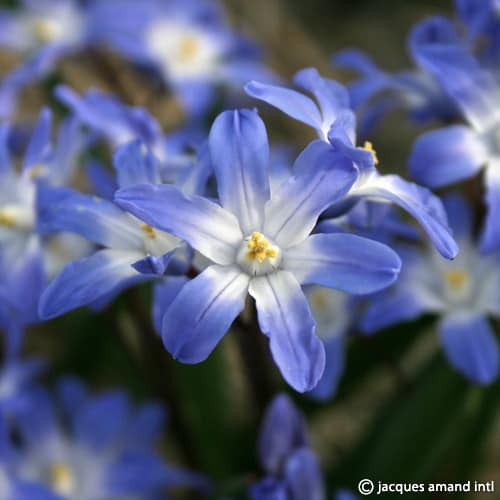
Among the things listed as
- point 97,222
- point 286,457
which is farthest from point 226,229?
point 286,457

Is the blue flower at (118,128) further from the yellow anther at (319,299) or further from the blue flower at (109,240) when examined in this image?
the yellow anther at (319,299)

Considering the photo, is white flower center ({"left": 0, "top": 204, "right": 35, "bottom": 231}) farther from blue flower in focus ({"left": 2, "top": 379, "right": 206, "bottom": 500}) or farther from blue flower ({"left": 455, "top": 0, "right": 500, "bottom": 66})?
blue flower ({"left": 455, "top": 0, "right": 500, "bottom": 66})

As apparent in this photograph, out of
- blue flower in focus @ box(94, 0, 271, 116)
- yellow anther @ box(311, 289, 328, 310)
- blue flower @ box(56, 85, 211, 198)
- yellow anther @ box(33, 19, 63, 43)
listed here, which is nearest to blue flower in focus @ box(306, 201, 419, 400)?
yellow anther @ box(311, 289, 328, 310)

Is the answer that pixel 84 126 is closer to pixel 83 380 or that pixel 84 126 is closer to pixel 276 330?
pixel 83 380

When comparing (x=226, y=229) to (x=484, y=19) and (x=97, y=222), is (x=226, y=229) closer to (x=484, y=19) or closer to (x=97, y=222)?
(x=97, y=222)

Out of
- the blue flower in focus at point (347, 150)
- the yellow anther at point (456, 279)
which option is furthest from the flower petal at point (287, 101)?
the yellow anther at point (456, 279)

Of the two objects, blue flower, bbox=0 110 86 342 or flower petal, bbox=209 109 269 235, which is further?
blue flower, bbox=0 110 86 342
